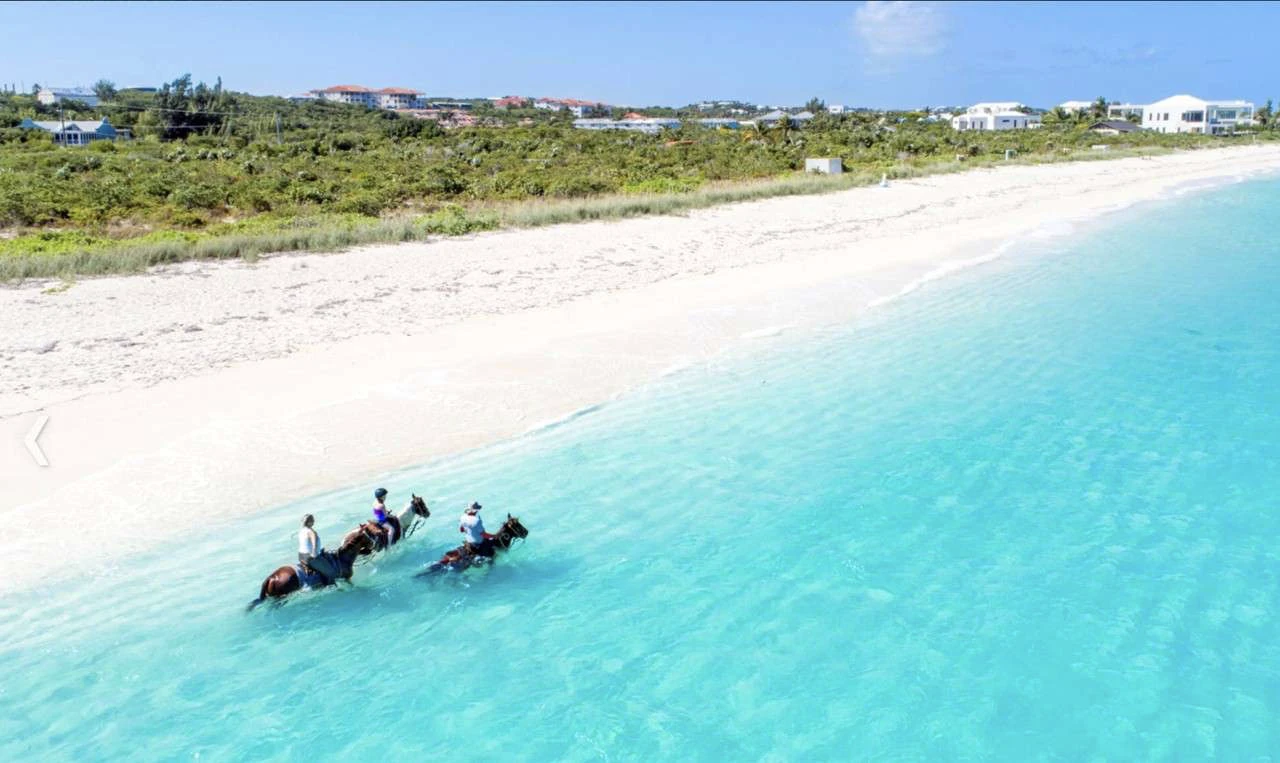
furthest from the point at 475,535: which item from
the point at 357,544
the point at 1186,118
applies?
the point at 1186,118

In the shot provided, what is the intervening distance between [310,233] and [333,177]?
14.3m

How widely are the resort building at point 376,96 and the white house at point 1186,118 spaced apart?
127002mm

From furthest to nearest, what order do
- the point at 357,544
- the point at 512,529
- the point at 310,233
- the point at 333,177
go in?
the point at 333,177 < the point at 310,233 < the point at 512,529 < the point at 357,544

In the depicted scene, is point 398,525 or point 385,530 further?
point 398,525

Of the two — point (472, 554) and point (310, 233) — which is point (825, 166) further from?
point (472, 554)

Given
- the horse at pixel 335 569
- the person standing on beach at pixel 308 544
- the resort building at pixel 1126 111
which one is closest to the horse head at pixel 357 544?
the horse at pixel 335 569

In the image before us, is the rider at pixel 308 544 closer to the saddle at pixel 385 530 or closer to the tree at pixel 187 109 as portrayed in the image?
the saddle at pixel 385 530

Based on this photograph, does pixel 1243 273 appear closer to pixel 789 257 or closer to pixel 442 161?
pixel 789 257

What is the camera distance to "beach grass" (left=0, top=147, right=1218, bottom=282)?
22.2 m

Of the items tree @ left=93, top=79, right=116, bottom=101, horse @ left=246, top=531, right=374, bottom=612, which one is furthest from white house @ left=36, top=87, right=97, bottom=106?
horse @ left=246, top=531, right=374, bottom=612

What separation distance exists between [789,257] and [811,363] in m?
11.6

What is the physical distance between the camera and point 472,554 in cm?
1007

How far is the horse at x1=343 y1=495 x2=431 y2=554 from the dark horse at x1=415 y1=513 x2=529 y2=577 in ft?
1.70

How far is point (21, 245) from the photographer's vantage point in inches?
947
